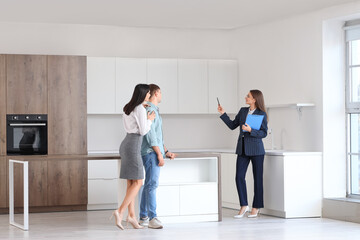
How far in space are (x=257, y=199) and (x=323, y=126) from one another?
111 cm

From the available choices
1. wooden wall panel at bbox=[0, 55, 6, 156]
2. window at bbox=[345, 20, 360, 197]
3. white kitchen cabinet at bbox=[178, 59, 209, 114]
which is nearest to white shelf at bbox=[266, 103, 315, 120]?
window at bbox=[345, 20, 360, 197]

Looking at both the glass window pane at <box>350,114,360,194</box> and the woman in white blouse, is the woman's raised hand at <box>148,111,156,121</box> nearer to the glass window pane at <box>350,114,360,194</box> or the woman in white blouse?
the woman in white blouse

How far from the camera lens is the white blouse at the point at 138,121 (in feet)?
21.1

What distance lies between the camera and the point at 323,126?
774 centimetres

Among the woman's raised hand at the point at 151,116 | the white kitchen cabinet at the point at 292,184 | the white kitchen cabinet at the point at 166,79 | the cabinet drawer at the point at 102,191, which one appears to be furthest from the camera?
the white kitchen cabinet at the point at 166,79

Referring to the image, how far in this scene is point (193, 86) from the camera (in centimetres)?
930

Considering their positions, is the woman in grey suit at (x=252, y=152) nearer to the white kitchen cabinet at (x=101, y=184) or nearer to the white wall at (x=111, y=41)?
the white kitchen cabinet at (x=101, y=184)

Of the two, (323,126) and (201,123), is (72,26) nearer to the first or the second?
(201,123)

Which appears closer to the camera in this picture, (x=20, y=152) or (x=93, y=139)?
(x=20, y=152)

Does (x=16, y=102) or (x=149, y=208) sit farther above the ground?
(x=16, y=102)

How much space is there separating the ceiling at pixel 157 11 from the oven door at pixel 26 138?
4.35 feet

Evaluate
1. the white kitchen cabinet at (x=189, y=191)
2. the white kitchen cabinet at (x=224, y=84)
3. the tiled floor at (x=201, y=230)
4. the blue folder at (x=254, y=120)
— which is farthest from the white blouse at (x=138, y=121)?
the white kitchen cabinet at (x=224, y=84)

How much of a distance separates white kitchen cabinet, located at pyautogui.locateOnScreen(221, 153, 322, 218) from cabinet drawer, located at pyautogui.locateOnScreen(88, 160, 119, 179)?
203 centimetres

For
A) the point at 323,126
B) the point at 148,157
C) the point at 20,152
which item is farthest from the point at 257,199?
the point at 20,152
